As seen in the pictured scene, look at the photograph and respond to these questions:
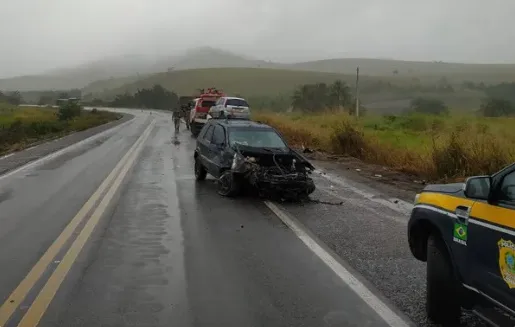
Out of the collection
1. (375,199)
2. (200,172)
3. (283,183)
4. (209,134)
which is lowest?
(375,199)

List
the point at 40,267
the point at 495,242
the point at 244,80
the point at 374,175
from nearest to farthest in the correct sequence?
the point at 495,242 < the point at 40,267 < the point at 374,175 < the point at 244,80

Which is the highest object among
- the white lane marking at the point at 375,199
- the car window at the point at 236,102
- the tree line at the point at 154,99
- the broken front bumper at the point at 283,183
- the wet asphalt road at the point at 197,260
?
the car window at the point at 236,102

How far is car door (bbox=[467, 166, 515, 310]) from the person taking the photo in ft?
12.6

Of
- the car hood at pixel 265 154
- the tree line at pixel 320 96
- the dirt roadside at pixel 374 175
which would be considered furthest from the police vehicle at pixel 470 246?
the tree line at pixel 320 96

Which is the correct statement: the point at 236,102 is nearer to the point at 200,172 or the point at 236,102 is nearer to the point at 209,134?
the point at 200,172

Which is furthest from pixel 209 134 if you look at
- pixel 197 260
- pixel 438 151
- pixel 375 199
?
pixel 197 260

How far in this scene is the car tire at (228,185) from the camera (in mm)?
11617

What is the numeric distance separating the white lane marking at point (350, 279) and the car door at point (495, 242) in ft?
3.10

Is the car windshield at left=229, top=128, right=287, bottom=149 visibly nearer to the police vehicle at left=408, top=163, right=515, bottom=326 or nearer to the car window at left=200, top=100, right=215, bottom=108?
the police vehicle at left=408, top=163, right=515, bottom=326

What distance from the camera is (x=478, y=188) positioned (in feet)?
13.7

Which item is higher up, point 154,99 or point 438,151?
point 438,151

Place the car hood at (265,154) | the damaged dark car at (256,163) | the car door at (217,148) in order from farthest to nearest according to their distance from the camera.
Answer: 1. the car door at (217,148)
2. the car hood at (265,154)
3. the damaged dark car at (256,163)

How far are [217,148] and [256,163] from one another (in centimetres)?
156

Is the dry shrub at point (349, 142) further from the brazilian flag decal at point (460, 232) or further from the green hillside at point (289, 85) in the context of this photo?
the green hillside at point (289, 85)
